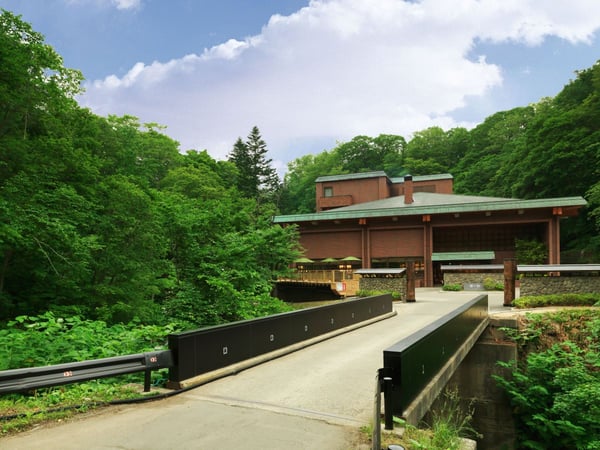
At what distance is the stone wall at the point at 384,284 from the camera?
21891mm

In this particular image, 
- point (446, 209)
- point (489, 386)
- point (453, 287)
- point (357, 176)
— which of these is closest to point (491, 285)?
point (453, 287)

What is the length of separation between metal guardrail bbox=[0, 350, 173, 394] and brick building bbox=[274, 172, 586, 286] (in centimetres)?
3091

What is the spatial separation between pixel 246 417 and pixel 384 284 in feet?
59.4

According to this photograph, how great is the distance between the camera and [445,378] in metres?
7.48

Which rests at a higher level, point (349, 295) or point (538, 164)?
point (538, 164)

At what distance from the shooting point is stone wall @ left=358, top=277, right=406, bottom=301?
21.9 m

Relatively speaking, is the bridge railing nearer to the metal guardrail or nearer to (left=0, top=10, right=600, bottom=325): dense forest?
the metal guardrail

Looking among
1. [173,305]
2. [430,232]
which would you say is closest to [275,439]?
[173,305]

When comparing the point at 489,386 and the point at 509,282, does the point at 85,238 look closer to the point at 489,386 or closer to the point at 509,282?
the point at 489,386

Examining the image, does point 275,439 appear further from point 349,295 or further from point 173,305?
point 349,295

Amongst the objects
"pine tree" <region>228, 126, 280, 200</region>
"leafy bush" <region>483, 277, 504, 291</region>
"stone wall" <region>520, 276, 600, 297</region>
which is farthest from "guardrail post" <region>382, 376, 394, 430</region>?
"pine tree" <region>228, 126, 280, 200</region>

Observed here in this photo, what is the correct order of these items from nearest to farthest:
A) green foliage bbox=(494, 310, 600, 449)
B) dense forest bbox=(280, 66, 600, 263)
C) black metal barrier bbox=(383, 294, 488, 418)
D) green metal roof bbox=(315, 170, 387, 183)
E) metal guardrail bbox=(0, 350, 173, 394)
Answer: metal guardrail bbox=(0, 350, 173, 394) < black metal barrier bbox=(383, 294, 488, 418) < green foliage bbox=(494, 310, 600, 449) < dense forest bbox=(280, 66, 600, 263) < green metal roof bbox=(315, 170, 387, 183)

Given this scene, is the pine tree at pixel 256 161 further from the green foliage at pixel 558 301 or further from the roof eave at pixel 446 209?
the green foliage at pixel 558 301

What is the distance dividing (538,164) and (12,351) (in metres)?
48.5
